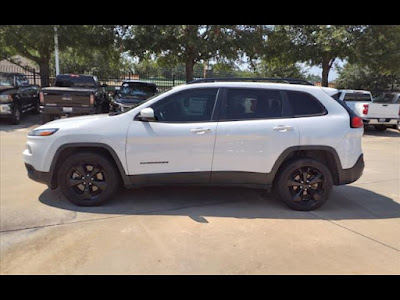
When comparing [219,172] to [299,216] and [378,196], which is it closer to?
[299,216]

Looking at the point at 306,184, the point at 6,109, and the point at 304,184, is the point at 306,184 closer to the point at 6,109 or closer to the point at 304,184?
the point at 304,184

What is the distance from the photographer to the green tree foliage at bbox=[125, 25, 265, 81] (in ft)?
44.0

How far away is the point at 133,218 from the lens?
4191mm

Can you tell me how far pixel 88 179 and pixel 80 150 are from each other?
40 cm

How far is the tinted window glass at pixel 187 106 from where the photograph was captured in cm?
446

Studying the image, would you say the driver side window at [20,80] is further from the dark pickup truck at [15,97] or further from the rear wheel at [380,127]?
the rear wheel at [380,127]

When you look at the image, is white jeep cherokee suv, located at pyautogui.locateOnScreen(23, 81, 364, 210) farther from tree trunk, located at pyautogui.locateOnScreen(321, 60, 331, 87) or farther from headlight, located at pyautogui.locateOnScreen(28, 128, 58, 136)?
tree trunk, located at pyautogui.locateOnScreen(321, 60, 331, 87)

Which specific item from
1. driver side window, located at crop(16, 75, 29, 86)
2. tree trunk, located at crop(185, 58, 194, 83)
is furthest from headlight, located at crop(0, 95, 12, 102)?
tree trunk, located at crop(185, 58, 194, 83)

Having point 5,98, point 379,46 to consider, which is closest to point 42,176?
point 5,98

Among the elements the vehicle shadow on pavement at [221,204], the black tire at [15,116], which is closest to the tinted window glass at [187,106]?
the vehicle shadow on pavement at [221,204]

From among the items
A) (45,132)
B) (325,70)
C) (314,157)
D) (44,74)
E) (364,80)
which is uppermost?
(364,80)

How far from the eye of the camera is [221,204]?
4785mm

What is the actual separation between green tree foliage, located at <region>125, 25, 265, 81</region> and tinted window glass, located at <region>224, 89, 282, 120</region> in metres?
9.24

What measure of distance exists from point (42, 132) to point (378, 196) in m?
5.19
